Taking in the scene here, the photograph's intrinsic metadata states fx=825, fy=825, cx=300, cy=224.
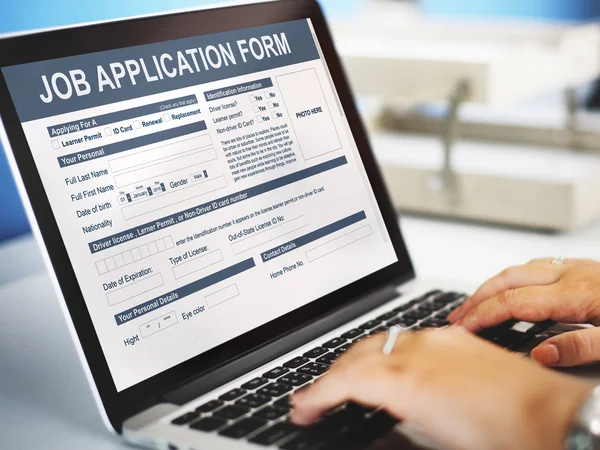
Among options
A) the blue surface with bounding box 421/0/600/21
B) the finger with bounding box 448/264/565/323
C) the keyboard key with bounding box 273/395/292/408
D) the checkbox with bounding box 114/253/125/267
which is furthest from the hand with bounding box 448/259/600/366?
the blue surface with bounding box 421/0/600/21

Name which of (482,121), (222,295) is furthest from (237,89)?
(482,121)

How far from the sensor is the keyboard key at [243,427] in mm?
560

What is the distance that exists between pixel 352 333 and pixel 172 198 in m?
0.20

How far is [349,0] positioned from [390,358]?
52.2 inches

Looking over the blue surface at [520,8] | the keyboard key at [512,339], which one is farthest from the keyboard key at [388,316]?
the blue surface at [520,8]

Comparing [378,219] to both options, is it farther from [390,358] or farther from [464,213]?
[464,213]

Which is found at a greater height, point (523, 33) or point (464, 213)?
point (523, 33)

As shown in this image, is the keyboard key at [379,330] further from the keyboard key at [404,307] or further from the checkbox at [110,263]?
the checkbox at [110,263]

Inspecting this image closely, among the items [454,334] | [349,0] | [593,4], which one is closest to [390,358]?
[454,334]

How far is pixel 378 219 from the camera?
838 millimetres

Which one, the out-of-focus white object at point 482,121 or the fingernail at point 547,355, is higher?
the out-of-focus white object at point 482,121

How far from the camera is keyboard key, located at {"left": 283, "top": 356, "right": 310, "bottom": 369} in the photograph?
675mm

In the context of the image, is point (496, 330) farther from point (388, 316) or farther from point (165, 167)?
point (165, 167)

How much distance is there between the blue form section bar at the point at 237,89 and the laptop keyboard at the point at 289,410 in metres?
0.24
